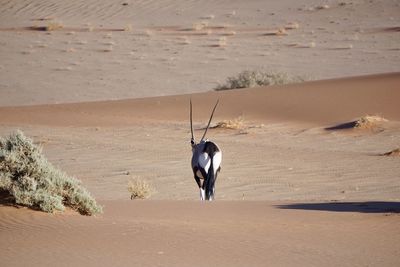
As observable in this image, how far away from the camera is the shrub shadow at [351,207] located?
893 cm

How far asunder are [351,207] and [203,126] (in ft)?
36.7

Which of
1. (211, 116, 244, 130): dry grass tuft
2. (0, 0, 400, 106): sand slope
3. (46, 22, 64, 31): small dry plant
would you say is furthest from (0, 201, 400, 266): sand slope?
(46, 22, 64, 31): small dry plant

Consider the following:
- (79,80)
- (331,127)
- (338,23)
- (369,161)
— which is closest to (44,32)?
(79,80)

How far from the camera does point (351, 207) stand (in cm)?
930

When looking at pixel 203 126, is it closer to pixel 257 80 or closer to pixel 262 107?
pixel 262 107

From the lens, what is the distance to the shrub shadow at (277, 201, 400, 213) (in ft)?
29.3

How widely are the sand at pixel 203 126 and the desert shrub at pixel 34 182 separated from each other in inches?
5.9

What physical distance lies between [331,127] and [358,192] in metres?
7.38

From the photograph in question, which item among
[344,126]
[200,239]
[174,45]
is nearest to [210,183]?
[200,239]

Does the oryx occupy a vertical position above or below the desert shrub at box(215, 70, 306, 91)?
below

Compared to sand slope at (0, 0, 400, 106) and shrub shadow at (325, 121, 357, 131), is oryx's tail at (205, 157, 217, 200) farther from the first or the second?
sand slope at (0, 0, 400, 106)

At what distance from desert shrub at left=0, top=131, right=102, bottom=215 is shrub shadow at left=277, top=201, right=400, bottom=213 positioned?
8.21 feet

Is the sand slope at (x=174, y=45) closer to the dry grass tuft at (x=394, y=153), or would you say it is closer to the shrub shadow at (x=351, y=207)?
the dry grass tuft at (x=394, y=153)

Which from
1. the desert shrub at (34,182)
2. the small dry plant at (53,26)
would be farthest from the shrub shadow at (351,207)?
the small dry plant at (53,26)
